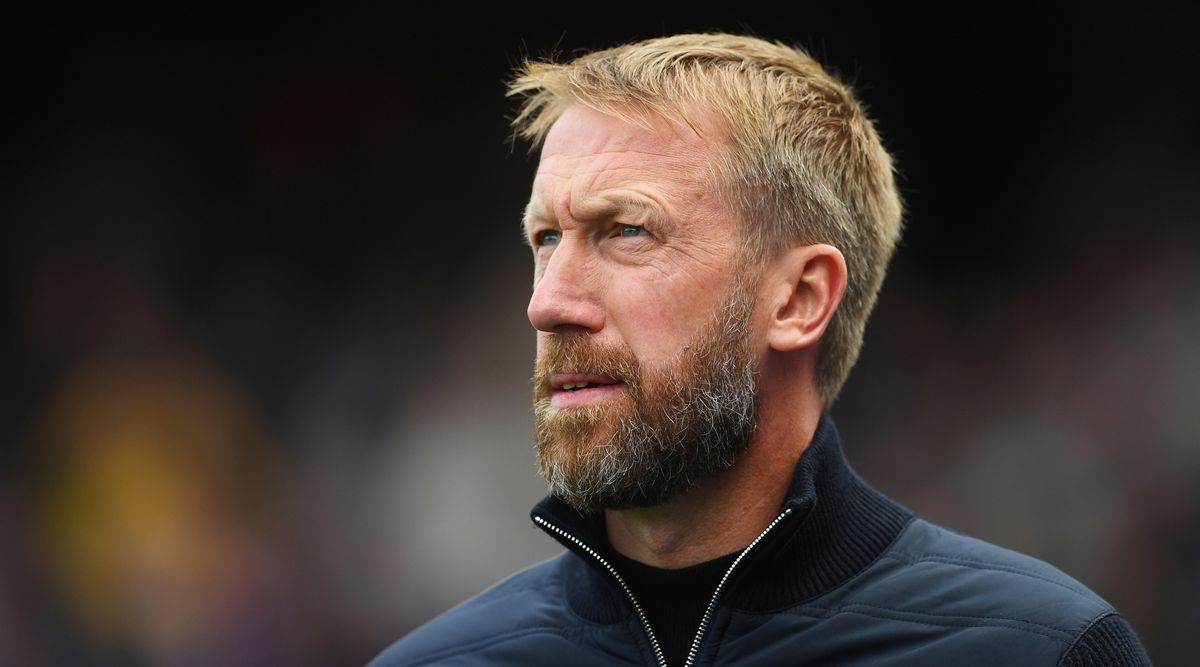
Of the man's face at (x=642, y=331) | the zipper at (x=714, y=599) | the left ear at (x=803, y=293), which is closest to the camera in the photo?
the zipper at (x=714, y=599)

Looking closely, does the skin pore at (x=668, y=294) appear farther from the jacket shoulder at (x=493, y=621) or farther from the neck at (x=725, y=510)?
the jacket shoulder at (x=493, y=621)

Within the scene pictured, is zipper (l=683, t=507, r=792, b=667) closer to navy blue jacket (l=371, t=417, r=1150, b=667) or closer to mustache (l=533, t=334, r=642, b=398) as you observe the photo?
navy blue jacket (l=371, t=417, r=1150, b=667)

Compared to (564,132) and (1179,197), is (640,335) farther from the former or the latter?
(1179,197)

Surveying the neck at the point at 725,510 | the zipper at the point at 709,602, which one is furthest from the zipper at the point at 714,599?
the neck at the point at 725,510

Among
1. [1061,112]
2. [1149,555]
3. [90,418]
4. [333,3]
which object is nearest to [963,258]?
[1061,112]

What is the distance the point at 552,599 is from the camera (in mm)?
2576

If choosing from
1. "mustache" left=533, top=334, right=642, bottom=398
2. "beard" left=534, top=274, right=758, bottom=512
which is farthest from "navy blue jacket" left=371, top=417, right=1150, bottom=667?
"mustache" left=533, top=334, right=642, bottom=398

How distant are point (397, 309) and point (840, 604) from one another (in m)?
4.69

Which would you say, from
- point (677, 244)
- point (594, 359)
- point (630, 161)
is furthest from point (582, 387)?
point (630, 161)

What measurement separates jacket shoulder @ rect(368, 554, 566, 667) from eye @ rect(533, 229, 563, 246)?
604 mm

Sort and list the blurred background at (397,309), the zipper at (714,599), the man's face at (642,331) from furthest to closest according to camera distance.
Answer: the blurred background at (397,309) < the man's face at (642,331) < the zipper at (714,599)

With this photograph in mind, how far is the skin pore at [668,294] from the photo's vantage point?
7.79ft

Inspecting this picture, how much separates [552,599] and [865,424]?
4.09 meters

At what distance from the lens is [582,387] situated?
2.40 meters
